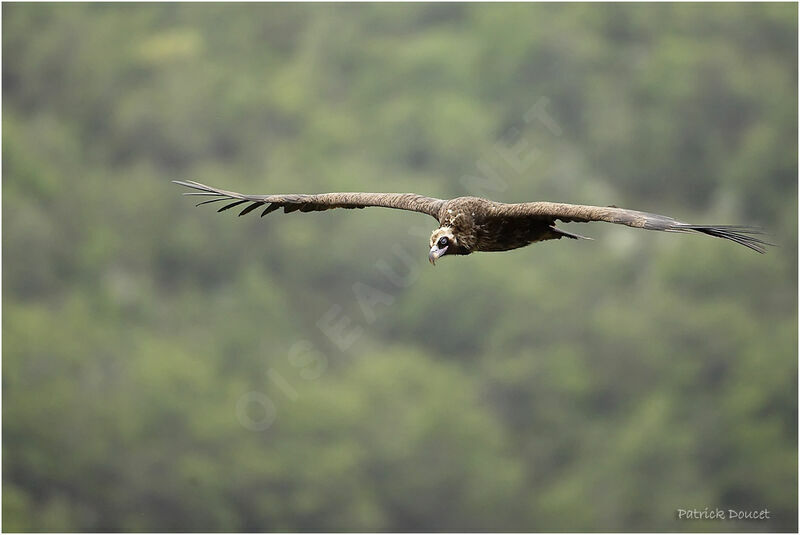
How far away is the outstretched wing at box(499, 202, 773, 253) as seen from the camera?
13695 millimetres

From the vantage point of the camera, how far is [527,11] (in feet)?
343

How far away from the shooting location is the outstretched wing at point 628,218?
1370 centimetres

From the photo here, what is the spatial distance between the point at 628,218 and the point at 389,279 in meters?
71.3

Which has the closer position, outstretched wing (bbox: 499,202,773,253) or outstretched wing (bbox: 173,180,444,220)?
outstretched wing (bbox: 499,202,773,253)

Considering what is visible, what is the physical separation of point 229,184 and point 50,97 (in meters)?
17.2

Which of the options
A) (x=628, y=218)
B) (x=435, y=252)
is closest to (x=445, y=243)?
(x=435, y=252)

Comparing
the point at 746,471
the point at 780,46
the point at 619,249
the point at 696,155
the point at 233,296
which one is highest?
the point at 780,46

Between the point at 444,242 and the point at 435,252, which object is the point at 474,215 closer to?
the point at 444,242

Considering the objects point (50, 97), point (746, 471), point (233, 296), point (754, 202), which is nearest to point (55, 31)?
point (50, 97)

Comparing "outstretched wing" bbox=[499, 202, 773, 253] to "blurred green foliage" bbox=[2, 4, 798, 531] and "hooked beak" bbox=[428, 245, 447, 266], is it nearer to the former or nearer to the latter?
"hooked beak" bbox=[428, 245, 447, 266]

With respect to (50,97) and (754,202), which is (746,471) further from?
(50,97)

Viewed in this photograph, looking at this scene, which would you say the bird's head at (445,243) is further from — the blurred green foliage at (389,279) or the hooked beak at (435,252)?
the blurred green foliage at (389,279)

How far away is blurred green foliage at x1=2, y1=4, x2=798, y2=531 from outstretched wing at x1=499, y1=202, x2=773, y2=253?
5077 cm

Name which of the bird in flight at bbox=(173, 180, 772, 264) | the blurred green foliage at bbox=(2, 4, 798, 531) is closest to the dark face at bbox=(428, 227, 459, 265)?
the bird in flight at bbox=(173, 180, 772, 264)
